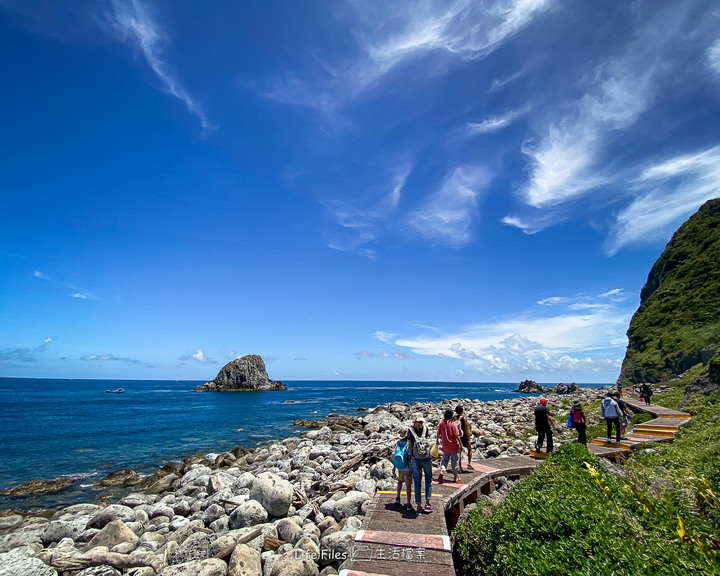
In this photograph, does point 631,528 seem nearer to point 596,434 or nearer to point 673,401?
point 596,434

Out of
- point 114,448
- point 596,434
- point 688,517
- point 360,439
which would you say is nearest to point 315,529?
point 688,517

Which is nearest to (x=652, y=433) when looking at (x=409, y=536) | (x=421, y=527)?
(x=421, y=527)

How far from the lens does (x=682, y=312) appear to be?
53.5 metres

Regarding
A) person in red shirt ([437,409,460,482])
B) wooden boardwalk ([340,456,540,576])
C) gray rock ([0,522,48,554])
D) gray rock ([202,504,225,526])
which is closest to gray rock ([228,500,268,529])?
gray rock ([202,504,225,526])

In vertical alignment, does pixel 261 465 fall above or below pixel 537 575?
below

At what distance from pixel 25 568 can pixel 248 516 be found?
5189mm

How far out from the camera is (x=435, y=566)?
628cm

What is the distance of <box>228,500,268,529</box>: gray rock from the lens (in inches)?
426

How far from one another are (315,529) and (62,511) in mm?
12130

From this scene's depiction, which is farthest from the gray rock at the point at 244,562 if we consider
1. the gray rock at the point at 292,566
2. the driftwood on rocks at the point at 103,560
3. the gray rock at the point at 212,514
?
the gray rock at the point at 212,514

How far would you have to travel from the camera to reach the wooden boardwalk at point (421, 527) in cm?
630

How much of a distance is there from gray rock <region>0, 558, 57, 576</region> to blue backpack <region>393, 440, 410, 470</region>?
8.76 metres

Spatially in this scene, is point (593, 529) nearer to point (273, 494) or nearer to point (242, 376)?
point (273, 494)

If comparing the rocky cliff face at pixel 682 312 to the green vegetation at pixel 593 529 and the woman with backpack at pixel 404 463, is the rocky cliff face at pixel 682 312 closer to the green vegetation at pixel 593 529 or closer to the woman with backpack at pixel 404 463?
the green vegetation at pixel 593 529
